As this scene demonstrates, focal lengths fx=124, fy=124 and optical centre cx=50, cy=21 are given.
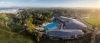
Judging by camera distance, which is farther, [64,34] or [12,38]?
[64,34]

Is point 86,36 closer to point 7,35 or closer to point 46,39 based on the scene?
point 46,39

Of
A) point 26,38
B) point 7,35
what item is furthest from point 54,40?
point 7,35

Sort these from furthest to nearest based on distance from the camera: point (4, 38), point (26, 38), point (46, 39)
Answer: point (46, 39) → point (26, 38) → point (4, 38)

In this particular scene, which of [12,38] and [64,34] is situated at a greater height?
[12,38]

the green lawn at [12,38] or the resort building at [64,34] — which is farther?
the resort building at [64,34]

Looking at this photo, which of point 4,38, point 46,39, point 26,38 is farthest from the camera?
point 46,39

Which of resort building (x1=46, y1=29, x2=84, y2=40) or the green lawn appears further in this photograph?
resort building (x1=46, y1=29, x2=84, y2=40)

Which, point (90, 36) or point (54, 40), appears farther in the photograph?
point (90, 36)
